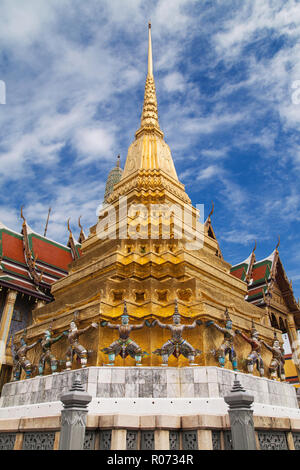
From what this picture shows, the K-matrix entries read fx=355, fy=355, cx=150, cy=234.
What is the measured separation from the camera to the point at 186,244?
40.2 ft

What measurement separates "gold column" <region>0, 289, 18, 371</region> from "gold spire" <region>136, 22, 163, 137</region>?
10.5 meters

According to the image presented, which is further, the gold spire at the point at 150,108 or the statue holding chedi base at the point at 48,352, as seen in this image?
the gold spire at the point at 150,108

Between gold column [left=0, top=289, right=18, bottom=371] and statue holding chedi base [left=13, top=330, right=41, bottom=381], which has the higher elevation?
gold column [left=0, top=289, right=18, bottom=371]

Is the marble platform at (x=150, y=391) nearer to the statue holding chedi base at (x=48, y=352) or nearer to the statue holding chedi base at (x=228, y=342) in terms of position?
the statue holding chedi base at (x=228, y=342)

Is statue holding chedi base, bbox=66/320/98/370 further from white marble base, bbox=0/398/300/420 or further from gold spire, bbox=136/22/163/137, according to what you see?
gold spire, bbox=136/22/163/137

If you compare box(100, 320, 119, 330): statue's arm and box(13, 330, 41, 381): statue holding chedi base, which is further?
box(13, 330, 41, 381): statue holding chedi base

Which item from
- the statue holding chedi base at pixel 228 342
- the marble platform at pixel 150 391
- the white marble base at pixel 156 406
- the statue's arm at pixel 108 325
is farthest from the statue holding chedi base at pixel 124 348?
the statue holding chedi base at pixel 228 342

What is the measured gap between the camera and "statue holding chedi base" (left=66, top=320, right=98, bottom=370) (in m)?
8.84

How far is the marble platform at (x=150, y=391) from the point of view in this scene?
275 inches

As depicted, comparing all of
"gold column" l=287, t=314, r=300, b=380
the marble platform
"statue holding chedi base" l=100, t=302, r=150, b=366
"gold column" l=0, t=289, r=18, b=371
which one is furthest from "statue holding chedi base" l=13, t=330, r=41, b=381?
"gold column" l=287, t=314, r=300, b=380

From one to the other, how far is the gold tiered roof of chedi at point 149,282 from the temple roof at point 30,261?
248 inches
